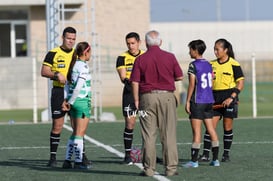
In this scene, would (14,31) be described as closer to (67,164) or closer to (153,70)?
(67,164)

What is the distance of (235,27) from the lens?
2874 inches

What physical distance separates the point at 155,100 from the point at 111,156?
302cm

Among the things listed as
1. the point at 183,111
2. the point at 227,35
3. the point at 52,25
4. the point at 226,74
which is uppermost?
the point at 227,35

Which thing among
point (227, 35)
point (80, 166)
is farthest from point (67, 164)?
point (227, 35)

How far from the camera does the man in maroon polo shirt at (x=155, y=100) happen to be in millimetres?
11492

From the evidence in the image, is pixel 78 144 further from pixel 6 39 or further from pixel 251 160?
pixel 6 39

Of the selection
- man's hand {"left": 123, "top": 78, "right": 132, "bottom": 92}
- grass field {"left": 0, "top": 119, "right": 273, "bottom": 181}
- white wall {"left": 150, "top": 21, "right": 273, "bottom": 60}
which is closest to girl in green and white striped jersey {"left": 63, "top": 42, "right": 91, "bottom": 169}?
grass field {"left": 0, "top": 119, "right": 273, "bottom": 181}

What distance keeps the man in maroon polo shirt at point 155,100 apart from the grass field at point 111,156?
31 cm

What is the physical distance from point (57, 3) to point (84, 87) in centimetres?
1225

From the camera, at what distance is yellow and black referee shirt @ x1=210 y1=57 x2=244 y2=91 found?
1341cm

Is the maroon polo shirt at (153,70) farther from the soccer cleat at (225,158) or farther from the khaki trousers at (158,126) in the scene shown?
the soccer cleat at (225,158)

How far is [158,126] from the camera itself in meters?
11.6

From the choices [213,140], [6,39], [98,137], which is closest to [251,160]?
[213,140]

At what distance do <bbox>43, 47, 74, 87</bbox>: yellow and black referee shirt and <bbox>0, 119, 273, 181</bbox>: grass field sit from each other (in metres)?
1.45
